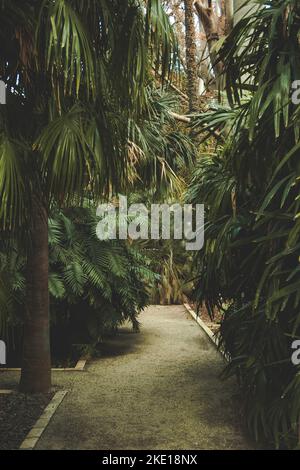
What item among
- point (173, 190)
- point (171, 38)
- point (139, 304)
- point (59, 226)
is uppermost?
point (171, 38)

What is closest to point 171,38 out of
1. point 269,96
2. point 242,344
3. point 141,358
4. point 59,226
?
point 269,96

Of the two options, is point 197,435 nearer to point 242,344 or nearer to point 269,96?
point 242,344

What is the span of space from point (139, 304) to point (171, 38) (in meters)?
4.67

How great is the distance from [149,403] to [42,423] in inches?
44.1

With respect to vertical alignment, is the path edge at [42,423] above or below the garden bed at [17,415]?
above

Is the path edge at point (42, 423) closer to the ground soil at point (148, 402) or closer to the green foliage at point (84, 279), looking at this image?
the ground soil at point (148, 402)

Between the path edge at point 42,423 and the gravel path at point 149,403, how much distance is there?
0.18 feet

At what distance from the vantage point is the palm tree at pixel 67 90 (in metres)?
3.96

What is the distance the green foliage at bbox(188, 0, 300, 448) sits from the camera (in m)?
3.49

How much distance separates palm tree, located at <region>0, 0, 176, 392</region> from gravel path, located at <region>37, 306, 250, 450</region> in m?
1.72

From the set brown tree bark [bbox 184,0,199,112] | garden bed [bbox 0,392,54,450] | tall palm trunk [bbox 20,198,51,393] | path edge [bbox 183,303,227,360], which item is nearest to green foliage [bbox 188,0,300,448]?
tall palm trunk [bbox 20,198,51,393]

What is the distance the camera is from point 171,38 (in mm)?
4344

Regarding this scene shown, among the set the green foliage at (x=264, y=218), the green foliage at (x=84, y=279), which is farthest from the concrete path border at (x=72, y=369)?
the green foliage at (x=264, y=218)

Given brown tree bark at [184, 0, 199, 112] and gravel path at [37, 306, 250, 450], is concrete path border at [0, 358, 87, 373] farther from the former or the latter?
brown tree bark at [184, 0, 199, 112]
